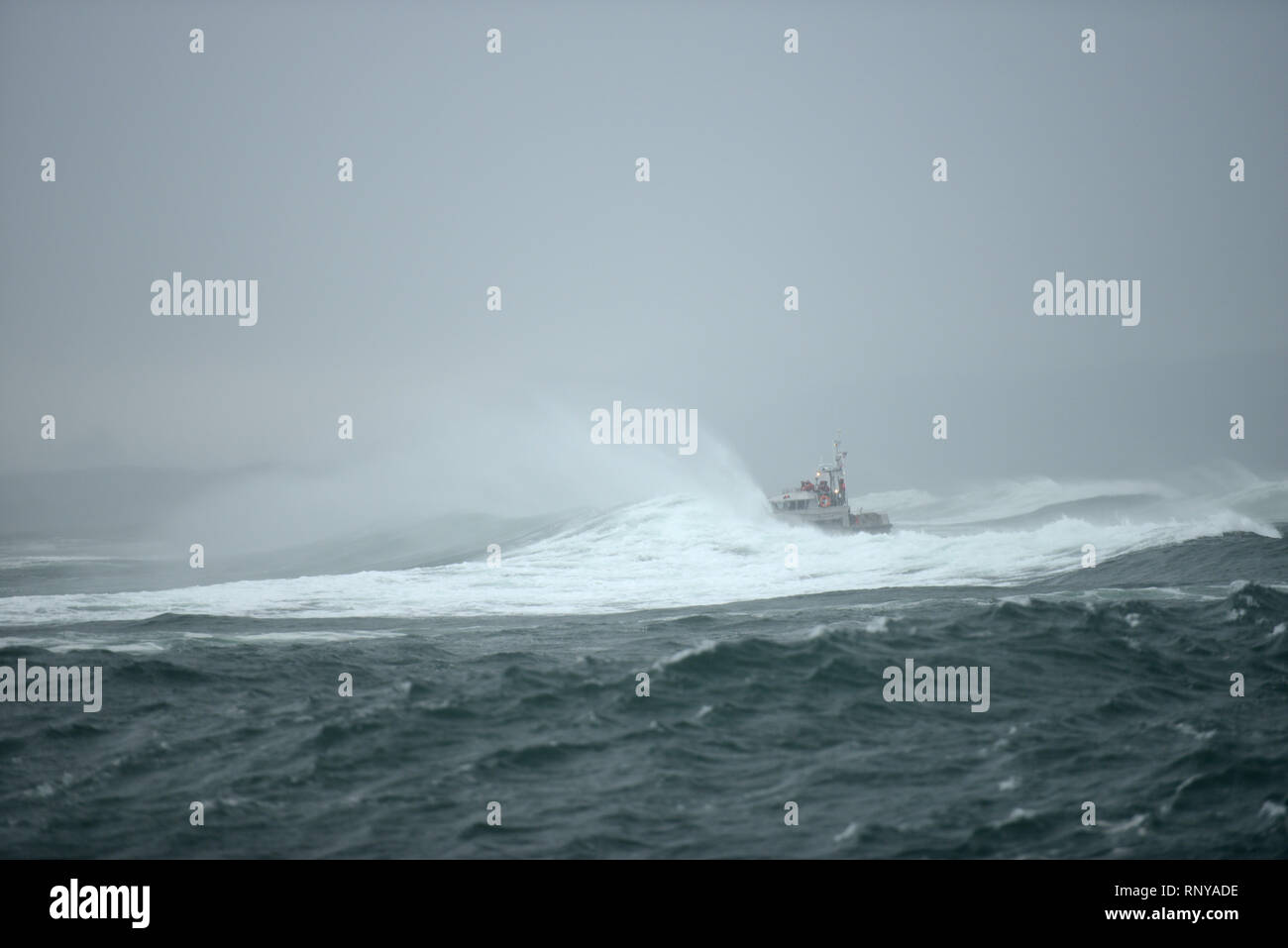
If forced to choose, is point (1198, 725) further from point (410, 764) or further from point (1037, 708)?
point (410, 764)

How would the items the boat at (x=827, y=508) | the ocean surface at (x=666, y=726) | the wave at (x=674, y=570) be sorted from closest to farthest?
the ocean surface at (x=666, y=726) → the wave at (x=674, y=570) → the boat at (x=827, y=508)

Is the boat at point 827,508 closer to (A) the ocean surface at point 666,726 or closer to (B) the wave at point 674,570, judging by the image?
(B) the wave at point 674,570

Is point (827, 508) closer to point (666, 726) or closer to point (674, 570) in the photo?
point (674, 570)

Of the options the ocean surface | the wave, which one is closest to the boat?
the wave

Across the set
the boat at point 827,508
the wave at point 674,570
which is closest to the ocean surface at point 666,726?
the wave at point 674,570

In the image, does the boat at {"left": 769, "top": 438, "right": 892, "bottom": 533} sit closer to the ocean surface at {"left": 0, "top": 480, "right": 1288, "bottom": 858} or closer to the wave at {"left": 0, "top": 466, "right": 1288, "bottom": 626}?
the wave at {"left": 0, "top": 466, "right": 1288, "bottom": 626}

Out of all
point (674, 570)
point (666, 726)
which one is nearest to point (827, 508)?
point (674, 570)

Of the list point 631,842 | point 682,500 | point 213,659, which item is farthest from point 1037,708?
point 682,500
